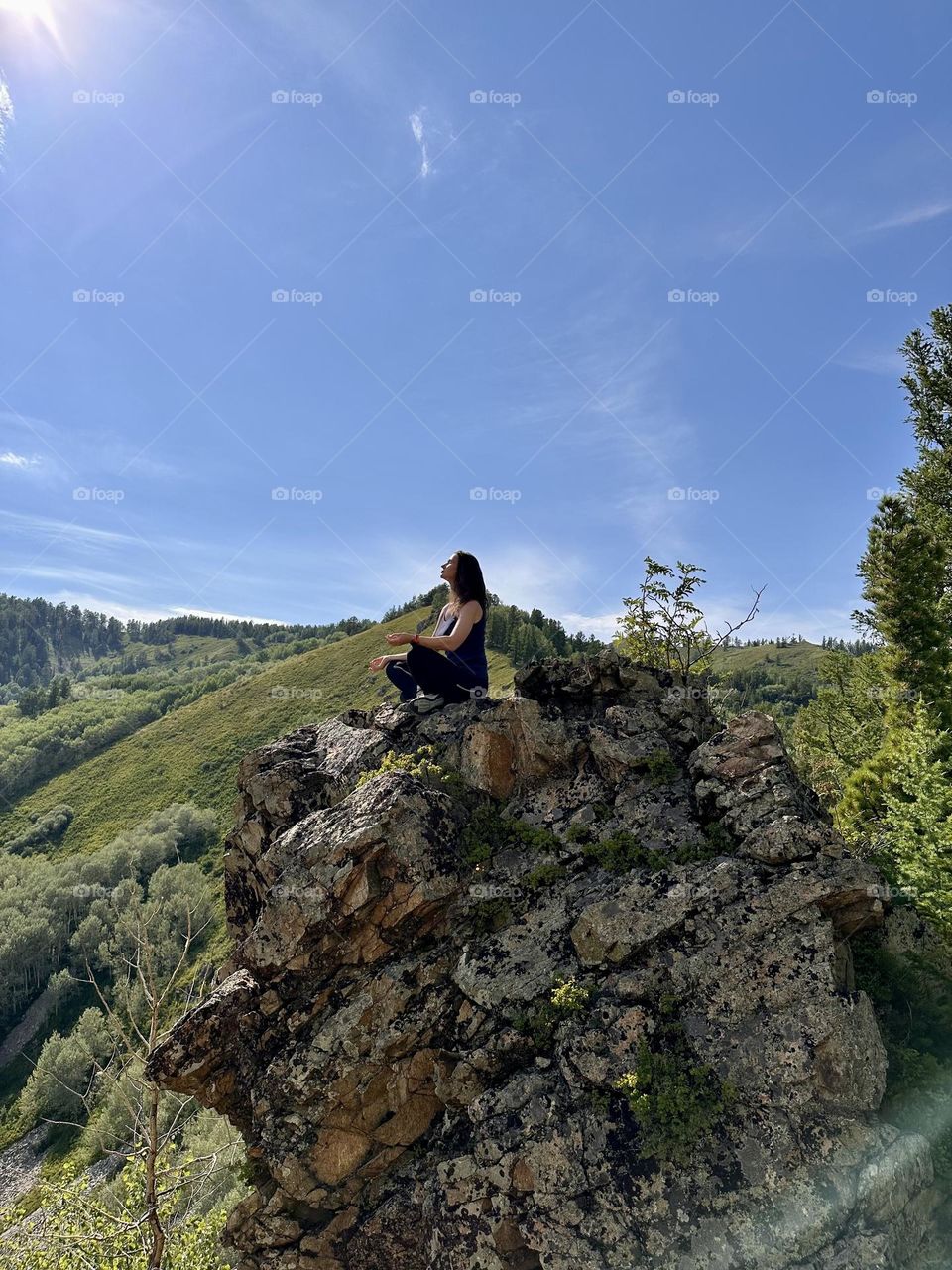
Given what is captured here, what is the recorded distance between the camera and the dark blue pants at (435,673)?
1408cm

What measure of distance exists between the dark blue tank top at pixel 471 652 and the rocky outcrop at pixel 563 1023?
149 cm

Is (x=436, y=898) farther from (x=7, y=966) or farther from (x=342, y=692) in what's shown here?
(x=342, y=692)

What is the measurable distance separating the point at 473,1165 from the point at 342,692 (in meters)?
155

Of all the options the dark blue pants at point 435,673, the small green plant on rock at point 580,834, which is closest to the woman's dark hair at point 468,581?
the dark blue pants at point 435,673

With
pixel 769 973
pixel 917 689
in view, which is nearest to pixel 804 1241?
pixel 769 973

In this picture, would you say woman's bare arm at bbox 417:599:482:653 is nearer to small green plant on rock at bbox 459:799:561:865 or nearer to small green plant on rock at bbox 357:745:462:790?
small green plant on rock at bbox 357:745:462:790

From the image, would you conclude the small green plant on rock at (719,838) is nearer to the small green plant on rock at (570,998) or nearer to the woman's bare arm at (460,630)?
the small green plant on rock at (570,998)

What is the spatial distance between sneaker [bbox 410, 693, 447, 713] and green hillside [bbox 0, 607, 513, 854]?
102 metres

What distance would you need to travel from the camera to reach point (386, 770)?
12.2 meters

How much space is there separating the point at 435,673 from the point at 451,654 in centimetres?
64

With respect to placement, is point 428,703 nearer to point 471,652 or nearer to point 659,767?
point 471,652

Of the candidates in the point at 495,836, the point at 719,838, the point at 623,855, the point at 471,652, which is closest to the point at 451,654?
the point at 471,652

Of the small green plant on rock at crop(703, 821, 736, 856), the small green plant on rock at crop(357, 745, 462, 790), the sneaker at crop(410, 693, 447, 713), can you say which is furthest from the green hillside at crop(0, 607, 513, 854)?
the small green plant on rock at crop(703, 821, 736, 856)

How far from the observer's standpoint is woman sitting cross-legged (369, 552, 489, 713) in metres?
13.4
